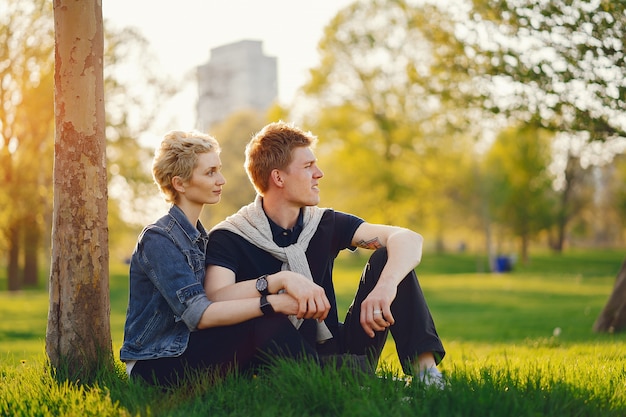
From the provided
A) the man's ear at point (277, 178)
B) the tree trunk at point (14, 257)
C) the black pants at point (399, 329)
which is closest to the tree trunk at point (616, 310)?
the black pants at point (399, 329)

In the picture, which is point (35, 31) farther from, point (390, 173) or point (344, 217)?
point (344, 217)

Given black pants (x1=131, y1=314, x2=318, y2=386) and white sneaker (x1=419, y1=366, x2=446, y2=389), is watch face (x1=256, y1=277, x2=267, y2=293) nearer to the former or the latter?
black pants (x1=131, y1=314, x2=318, y2=386)

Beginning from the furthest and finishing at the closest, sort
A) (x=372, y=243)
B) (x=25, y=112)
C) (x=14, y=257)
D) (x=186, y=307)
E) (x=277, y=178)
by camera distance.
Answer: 1. (x=14, y=257)
2. (x=25, y=112)
3. (x=372, y=243)
4. (x=277, y=178)
5. (x=186, y=307)

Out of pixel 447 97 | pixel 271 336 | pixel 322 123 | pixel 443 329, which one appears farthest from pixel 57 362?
pixel 322 123

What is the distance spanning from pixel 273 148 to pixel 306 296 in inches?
42.9

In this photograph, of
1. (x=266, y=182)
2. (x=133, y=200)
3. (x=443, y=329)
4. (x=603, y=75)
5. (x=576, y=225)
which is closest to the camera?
(x=266, y=182)

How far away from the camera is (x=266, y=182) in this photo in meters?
4.82

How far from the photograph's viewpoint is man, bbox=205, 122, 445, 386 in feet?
14.1

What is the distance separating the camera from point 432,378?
13.4 feet

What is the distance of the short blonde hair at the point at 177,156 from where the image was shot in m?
4.54

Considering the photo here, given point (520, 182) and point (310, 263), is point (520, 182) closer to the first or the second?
point (520, 182)

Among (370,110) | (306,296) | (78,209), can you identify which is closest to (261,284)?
(306,296)

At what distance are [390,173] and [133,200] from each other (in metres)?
12.3

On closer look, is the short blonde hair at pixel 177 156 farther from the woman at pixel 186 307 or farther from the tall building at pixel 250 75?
the tall building at pixel 250 75
